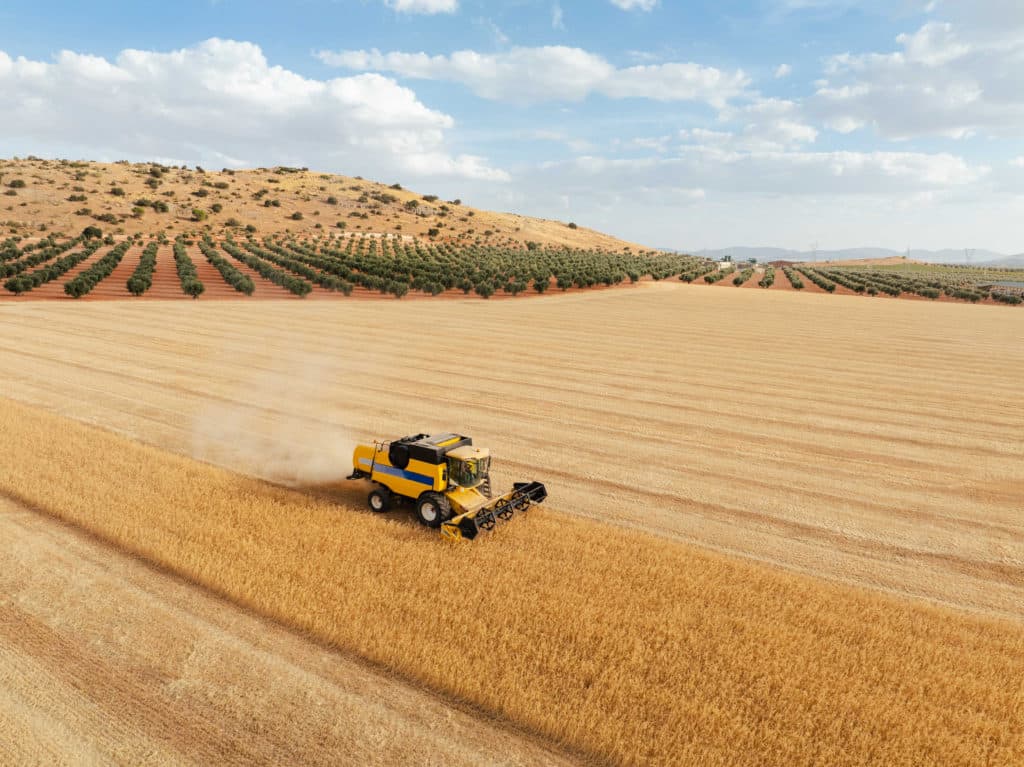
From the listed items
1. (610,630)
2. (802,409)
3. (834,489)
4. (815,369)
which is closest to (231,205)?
(815,369)

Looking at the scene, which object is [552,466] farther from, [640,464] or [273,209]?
[273,209]

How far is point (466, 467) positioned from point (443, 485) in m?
0.56

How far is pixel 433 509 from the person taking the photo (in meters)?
11.0

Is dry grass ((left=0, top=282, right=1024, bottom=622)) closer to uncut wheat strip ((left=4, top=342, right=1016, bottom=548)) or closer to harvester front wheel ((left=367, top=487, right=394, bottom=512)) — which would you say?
uncut wheat strip ((left=4, top=342, right=1016, bottom=548))

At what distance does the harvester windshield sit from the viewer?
11000mm

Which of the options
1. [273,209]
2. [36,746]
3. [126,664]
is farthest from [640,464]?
[273,209]

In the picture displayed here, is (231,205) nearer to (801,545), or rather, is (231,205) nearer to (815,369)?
(815,369)

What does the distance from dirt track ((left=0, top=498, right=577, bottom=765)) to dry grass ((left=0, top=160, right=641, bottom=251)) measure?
104798 mm

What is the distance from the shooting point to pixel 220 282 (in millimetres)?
57844

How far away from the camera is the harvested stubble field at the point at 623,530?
721 cm

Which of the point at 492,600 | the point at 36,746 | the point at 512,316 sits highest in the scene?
the point at 512,316

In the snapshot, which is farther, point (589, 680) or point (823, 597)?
point (823, 597)

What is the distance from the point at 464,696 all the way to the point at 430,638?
108cm

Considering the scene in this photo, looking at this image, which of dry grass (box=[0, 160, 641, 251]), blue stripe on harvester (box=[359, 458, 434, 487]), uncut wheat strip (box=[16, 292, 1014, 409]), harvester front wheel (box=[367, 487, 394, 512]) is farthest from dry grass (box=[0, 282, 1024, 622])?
dry grass (box=[0, 160, 641, 251])
